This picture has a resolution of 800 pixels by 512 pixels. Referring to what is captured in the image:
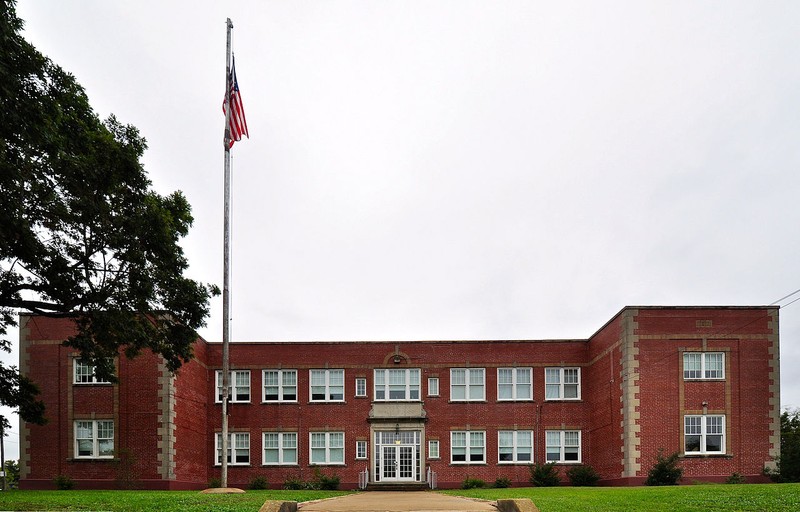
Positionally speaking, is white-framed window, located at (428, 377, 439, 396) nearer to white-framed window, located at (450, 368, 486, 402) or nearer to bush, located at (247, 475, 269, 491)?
white-framed window, located at (450, 368, 486, 402)

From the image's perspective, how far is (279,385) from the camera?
1427 inches

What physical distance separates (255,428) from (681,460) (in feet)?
64.8

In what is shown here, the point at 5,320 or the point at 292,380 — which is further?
the point at 292,380

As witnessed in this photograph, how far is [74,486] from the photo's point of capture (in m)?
29.4

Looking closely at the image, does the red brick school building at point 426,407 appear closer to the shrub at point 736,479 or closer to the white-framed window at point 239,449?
the white-framed window at point 239,449

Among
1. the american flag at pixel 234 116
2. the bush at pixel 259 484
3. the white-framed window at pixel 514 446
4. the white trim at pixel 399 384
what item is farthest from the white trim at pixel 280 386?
the american flag at pixel 234 116

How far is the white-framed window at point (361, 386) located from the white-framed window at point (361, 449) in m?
2.29

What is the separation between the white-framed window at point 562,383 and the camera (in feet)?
118

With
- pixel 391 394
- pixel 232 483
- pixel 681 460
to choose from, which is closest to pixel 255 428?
pixel 232 483

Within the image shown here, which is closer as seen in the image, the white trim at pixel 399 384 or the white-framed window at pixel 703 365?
the white-framed window at pixel 703 365

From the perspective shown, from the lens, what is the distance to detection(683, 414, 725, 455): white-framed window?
29.2 meters

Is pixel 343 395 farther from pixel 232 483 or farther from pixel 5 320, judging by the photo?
pixel 5 320

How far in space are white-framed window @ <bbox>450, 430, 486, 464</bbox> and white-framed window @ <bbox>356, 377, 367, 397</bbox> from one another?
4.82m

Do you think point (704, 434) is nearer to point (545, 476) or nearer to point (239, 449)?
point (545, 476)
